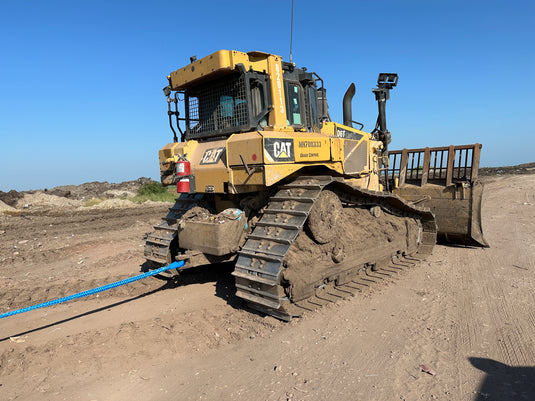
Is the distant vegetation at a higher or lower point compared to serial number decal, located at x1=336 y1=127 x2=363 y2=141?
lower

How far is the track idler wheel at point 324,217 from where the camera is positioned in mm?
4789

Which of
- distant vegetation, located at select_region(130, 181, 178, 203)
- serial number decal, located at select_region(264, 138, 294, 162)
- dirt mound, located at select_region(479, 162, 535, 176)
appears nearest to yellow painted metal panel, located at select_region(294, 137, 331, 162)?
serial number decal, located at select_region(264, 138, 294, 162)

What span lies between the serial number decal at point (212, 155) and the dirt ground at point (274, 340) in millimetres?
1916

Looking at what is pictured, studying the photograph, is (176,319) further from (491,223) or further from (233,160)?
(491,223)

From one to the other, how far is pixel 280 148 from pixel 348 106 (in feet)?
11.1

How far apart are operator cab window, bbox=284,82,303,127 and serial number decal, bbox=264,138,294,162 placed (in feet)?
2.62

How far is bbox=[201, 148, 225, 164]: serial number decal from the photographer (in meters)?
5.14

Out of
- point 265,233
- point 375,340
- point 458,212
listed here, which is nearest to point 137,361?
point 265,233

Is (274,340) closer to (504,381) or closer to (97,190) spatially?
(504,381)

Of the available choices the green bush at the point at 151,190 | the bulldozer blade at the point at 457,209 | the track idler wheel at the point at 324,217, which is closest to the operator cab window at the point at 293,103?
the track idler wheel at the point at 324,217

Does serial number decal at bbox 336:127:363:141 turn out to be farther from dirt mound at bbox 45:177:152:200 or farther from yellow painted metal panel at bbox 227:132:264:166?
dirt mound at bbox 45:177:152:200

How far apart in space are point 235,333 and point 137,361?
1.05 m

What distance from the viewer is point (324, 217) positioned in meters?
4.93

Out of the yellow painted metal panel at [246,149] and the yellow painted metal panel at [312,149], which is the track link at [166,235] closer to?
the yellow painted metal panel at [246,149]
